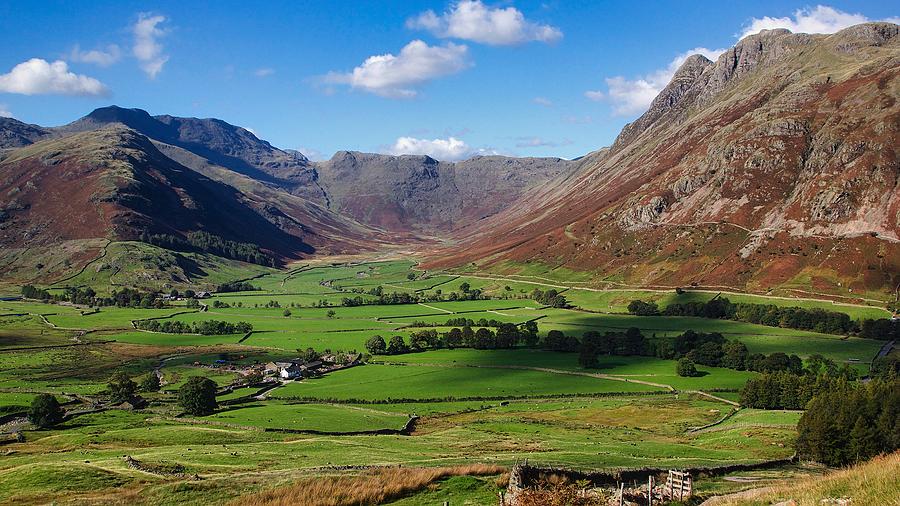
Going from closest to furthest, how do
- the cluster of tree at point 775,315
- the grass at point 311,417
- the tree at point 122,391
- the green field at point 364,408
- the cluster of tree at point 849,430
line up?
1. the green field at point 364,408
2. the cluster of tree at point 849,430
3. the grass at point 311,417
4. the tree at point 122,391
5. the cluster of tree at point 775,315

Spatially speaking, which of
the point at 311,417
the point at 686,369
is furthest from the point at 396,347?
the point at 686,369

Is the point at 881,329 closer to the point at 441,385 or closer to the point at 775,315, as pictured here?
the point at 775,315

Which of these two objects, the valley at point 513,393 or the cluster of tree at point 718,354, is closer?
the valley at point 513,393

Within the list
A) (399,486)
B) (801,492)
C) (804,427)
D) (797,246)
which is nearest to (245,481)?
(399,486)

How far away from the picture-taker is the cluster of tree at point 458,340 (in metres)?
140

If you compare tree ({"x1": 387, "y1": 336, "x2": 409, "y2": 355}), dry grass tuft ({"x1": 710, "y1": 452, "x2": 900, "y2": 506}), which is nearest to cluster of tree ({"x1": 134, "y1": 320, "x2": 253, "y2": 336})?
tree ({"x1": 387, "y1": 336, "x2": 409, "y2": 355})

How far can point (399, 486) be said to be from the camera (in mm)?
33969

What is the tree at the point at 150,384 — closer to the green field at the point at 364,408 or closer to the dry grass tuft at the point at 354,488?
the green field at the point at 364,408

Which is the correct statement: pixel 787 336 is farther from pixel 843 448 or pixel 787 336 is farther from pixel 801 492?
pixel 801 492

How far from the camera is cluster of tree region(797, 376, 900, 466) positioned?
55.5 metres

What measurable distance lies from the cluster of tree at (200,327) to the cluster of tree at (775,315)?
363 ft

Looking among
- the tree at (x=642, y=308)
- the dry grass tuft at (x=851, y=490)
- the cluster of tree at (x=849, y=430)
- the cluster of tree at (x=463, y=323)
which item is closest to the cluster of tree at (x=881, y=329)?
the tree at (x=642, y=308)

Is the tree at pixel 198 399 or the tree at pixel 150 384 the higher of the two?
the tree at pixel 198 399

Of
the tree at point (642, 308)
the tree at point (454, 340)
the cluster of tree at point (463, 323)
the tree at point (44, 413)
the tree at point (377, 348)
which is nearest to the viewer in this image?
the tree at point (44, 413)
